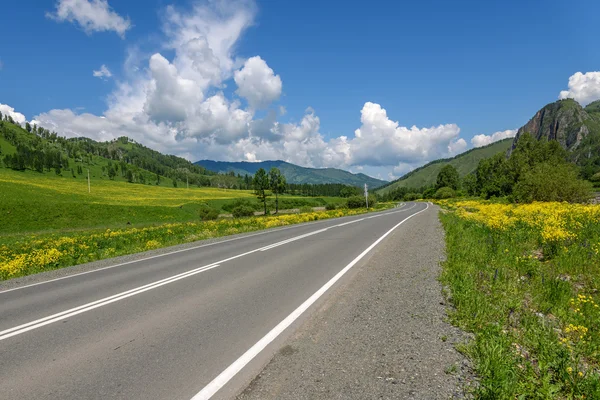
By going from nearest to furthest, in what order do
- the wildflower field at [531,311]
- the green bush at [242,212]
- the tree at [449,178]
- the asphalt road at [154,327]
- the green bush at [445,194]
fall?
1. the wildflower field at [531,311]
2. the asphalt road at [154,327]
3. the green bush at [242,212]
4. the green bush at [445,194]
5. the tree at [449,178]

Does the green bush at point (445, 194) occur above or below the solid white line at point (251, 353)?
above

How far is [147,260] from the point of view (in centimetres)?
1230

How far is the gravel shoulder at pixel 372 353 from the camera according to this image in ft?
11.1

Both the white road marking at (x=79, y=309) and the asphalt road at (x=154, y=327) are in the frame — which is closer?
the asphalt road at (x=154, y=327)

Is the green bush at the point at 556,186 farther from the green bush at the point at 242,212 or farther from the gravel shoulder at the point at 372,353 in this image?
the green bush at the point at 242,212

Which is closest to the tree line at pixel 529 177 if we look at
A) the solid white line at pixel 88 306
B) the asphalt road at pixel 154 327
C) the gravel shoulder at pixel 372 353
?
the asphalt road at pixel 154 327

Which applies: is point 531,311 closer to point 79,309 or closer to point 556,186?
point 79,309

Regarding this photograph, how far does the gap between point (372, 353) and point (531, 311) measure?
344 cm

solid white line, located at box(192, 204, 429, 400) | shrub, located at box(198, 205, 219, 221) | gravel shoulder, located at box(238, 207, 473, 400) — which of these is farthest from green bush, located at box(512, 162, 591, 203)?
shrub, located at box(198, 205, 219, 221)

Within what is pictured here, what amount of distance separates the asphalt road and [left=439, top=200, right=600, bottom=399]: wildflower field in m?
2.73

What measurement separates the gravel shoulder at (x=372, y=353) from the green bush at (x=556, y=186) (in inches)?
1082

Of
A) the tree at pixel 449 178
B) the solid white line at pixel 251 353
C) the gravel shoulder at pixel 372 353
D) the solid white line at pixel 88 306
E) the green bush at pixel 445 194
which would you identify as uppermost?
the tree at pixel 449 178

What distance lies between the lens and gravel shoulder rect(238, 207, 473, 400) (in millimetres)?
3379

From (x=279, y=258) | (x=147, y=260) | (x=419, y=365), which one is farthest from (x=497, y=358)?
(x=147, y=260)
